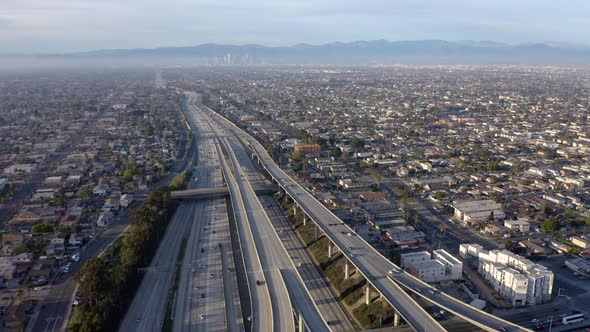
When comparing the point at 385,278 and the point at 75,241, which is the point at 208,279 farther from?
the point at 75,241

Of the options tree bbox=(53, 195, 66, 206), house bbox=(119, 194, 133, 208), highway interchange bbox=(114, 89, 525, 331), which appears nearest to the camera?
highway interchange bbox=(114, 89, 525, 331)

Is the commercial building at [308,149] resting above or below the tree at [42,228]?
above

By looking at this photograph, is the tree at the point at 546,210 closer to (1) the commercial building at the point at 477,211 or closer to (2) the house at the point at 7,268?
(1) the commercial building at the point at 477,211

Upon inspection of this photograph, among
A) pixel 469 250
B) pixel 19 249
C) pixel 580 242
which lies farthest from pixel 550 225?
pixel 19 249

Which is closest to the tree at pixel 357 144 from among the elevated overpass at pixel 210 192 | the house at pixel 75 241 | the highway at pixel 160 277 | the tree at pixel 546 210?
the elevated overpass at pixel 210 192

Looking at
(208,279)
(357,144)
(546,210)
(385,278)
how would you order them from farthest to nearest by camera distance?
(357,144)
(546,210)
(208,279)
(385,278)

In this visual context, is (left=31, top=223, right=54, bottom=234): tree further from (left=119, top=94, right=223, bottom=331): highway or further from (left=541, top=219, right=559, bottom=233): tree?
(left=541, top=219, right=559, bottom=233): tree

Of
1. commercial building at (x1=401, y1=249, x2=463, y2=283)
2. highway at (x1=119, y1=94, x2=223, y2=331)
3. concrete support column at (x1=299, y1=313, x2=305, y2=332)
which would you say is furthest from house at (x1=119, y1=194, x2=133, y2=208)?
concrete support column at (x1=299, y1=313, x2=305, y2=332)
